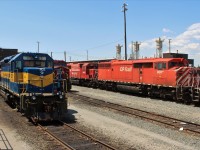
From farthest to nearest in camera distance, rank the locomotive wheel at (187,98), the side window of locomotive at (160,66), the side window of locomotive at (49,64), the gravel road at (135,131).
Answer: the side window of locomotive at (160,66), the locomotive wheel at (187,98), the side window of locomotive at (49,64), the gravel road at (135,131)

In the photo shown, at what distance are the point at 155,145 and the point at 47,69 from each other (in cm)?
713

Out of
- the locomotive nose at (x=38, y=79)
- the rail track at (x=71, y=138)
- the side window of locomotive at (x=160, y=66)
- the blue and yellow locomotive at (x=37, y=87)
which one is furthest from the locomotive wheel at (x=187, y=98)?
the rail track at (x=71, y=138)

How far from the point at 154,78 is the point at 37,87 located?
41.7ft

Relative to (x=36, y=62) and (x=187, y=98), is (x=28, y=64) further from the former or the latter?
(x=187, y=98)

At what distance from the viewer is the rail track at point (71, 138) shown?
32.6ft

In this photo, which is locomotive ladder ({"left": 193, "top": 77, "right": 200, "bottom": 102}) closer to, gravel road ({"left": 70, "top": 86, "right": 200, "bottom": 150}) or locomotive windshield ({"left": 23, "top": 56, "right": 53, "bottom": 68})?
gravel road ({"left": 70, "top": 86, "right": 200, "bottom": 150})

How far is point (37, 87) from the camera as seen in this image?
1520cm

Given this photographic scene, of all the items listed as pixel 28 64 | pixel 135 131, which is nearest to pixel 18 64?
pixel 28 64

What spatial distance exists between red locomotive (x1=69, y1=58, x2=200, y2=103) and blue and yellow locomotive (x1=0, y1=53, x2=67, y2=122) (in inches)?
393

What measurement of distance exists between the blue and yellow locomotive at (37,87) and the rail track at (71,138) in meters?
0.70

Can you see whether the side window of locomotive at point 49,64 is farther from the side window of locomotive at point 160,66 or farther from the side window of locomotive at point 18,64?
the side window of locomotive at point 160,66

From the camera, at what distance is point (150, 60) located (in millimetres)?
26516

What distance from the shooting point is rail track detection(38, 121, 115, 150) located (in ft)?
32.6

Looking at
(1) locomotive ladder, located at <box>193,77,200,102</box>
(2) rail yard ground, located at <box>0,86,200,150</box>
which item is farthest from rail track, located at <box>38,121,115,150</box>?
(1) locomotive ladder, located at <box>193,77,200,102</box>
